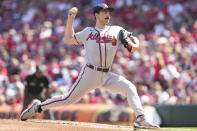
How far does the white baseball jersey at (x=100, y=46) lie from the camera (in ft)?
26.7

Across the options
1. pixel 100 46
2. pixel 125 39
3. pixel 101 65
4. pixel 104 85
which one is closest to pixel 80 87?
pixel 104 85

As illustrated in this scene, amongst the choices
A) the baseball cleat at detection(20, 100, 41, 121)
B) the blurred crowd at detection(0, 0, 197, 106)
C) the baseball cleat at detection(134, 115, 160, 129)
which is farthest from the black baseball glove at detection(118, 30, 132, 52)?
the blurred crowd at detection(0, 0, 197, 106)

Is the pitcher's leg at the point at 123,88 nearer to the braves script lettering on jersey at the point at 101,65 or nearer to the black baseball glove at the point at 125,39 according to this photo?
the braves script lettering on jersey at the point at 101,65

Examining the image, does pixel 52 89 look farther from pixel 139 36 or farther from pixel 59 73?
pixel 139 36

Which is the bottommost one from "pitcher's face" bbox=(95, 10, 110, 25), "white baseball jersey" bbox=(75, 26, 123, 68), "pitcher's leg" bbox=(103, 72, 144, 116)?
"pitcher's leg" bbox=(103, 72, 144, 116)

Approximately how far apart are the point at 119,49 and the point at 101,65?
8.34 metres

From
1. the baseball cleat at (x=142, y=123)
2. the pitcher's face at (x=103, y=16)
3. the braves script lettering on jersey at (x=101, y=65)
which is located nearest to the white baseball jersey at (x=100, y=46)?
the braves script lettering on jersey at (x=101, y=65)

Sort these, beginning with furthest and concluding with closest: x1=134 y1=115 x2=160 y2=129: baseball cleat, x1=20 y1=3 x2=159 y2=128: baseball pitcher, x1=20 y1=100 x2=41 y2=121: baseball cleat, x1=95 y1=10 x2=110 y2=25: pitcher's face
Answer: x1=20 y1=100 x2=41 y2=121: baseball cleat < x1=95 y1=10 x2=110 y2=25: pitcher's face < x1=20 y1=3 x2=159 y2=128: baseball pitcher < x1=134 y1=115 x2=160 y2=129: baseball cleat

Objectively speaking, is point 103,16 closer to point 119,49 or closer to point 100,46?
point 100,46

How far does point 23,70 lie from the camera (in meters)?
16.9

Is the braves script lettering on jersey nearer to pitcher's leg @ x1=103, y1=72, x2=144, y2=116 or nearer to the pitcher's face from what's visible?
pitcher's leg @ x1=103, y1=72, x2=144, y2=116

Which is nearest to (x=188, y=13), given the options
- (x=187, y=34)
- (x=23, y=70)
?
(x=187, y=34)

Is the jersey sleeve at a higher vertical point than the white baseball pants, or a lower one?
higher

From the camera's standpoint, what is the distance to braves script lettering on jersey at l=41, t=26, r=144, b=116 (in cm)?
813
